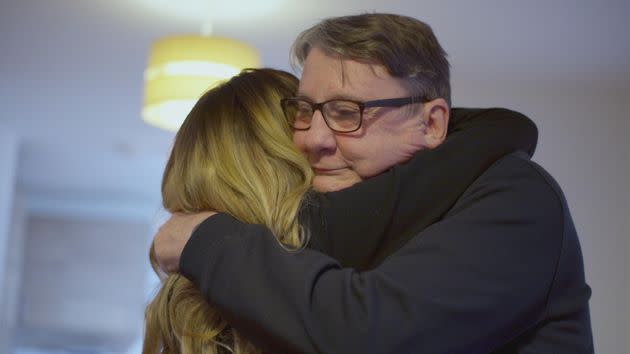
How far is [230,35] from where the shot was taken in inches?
187

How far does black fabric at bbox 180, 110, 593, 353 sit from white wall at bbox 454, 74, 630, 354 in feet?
13.8

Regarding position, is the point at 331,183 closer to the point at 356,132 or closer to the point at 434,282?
the point at 356,132

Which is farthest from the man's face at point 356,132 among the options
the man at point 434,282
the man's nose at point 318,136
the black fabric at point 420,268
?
the man at point 434,282

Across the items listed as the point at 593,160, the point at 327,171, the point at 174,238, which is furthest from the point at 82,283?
→ the point at 174,238

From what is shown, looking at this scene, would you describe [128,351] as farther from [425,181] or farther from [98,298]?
[425,181]

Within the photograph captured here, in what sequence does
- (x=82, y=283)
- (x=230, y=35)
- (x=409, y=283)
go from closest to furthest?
(x=409, y=283), (x=230, y=35), (x=82, y=283)

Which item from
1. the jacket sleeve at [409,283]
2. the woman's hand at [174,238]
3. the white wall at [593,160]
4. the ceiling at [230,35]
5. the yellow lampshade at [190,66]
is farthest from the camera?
the white wall at [593,160]

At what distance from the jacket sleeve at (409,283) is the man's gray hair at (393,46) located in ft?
0.96

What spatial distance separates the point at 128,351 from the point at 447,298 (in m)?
12.5

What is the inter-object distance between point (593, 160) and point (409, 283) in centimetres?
459

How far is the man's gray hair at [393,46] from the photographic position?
1.35 metres

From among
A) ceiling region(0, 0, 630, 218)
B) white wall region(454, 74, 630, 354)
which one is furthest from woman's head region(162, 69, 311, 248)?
white wall region(454, 74, 630, 354)

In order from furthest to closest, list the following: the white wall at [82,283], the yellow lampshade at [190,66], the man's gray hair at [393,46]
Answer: the white wall at [82,283], the yellow lampshade at [190,66], the man's gray hair at [393,46]

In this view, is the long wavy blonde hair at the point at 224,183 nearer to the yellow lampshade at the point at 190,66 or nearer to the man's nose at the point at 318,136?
the man's nose at the point at 318,136
